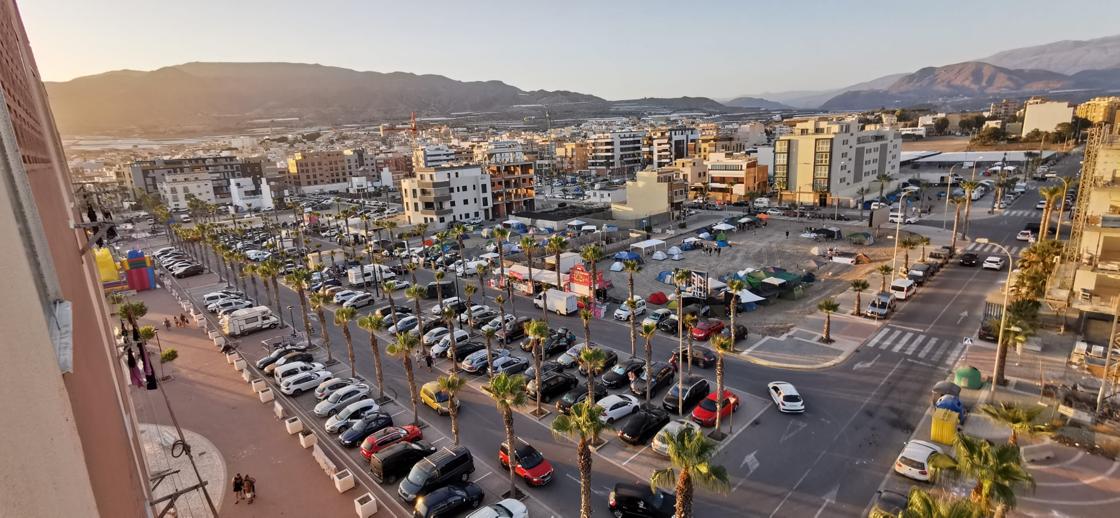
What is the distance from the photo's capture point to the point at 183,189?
121 metres

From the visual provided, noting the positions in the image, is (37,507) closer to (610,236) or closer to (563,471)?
(563,471)

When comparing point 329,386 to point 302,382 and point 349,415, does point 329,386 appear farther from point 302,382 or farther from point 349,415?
point 349,415

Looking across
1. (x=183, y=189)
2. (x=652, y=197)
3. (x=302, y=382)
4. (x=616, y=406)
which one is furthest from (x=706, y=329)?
(x=183, y=189)

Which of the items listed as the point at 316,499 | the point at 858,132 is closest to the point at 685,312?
the point at 316,499

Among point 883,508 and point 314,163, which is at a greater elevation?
point 314,163

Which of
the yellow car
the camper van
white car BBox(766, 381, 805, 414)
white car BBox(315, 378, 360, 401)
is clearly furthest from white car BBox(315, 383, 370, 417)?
white car BBox(766, 381, 805, 414)

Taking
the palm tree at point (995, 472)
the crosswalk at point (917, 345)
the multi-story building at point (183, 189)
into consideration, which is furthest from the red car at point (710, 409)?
the multi-story building at point (183, 189)

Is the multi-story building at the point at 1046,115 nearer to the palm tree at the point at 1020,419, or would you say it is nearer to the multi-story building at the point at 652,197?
the multi-story building at the point at 652,197

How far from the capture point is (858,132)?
280ft

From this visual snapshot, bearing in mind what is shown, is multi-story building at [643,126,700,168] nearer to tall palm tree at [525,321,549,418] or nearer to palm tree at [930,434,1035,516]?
tall palm tree at [525,321,549,418]

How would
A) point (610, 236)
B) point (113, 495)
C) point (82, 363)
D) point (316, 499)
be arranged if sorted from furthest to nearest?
point (610, 236) → point (316, 499) → point (82, 363) → point (113, 495)

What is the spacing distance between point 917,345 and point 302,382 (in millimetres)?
37190

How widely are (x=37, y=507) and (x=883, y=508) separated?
2139 centimetres

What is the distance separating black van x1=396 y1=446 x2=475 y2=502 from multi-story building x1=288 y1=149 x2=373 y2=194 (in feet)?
456
